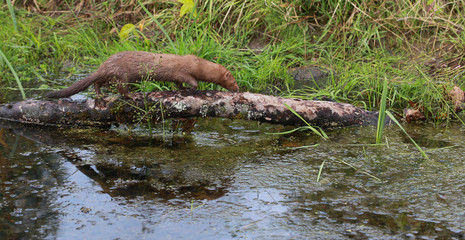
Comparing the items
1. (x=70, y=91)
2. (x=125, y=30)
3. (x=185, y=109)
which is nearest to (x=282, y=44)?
(x=125, y=30)

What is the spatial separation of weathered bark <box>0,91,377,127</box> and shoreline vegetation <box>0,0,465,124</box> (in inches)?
31.2

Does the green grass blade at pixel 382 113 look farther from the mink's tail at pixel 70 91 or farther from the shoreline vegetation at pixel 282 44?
the mink's tail at pixel 70 91

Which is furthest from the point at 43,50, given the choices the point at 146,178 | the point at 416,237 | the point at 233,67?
Answer: the point at 416,237

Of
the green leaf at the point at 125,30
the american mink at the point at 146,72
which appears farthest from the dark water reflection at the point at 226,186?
the green leaf at the point at 125,30

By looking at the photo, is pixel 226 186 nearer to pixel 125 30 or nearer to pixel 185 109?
pixel 185 109

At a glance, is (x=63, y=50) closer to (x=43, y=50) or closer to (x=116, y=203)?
(x=43, y=50)

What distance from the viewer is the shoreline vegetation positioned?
552 cm

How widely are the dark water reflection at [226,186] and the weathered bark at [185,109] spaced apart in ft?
0.48

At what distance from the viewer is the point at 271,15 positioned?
265 inches

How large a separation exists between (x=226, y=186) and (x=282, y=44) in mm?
3578

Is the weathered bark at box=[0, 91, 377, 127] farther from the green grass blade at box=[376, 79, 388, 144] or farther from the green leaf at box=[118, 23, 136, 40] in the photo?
the green leaf at box=[118, 23, 136, 40]

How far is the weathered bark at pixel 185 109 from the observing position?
4.25 m

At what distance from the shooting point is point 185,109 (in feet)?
13.9

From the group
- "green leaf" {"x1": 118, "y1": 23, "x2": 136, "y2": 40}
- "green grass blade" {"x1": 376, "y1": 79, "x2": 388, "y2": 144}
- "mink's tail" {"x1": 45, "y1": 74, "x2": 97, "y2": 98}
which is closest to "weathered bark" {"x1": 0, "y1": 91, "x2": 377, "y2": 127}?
"mink's tail" {"x1": 45, "y1": 74, "x2": 97, "y2": 98}
